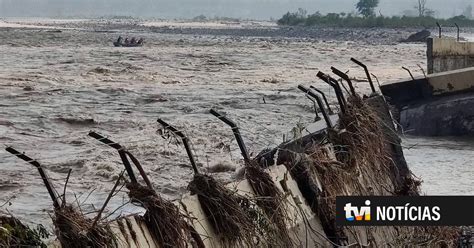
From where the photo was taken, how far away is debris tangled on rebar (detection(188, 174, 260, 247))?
517 cm

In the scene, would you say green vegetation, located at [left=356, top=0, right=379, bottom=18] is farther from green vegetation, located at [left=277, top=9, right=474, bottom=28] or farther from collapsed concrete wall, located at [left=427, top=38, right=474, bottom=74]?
collapsed concrete wall, located at [left=427, top=38, right=474, bottom=74]

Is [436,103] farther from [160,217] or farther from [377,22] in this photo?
[377,22]

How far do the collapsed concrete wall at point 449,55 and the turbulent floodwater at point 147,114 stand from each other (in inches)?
83.4

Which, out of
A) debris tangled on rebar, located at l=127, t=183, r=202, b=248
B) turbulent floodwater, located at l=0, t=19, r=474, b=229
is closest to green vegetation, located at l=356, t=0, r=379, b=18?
turbulent floodwater, located at l=0, t=19, r=474, b=229

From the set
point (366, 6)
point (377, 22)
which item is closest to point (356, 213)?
point (377, 22)

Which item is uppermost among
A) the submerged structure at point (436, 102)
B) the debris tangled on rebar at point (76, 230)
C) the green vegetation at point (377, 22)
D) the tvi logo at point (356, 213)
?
the debris tangled on rebar at point (76, 230)

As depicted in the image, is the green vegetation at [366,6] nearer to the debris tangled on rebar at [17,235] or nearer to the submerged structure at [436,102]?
the submerged structure at [436,102]

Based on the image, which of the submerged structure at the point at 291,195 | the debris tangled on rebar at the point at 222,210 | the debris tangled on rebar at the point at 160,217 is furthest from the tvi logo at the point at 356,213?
the debris tangled on rebar at the point at 160,217

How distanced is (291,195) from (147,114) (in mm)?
9951

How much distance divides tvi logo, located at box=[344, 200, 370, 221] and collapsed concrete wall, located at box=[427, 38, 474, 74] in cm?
1243

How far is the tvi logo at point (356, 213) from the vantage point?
6203 mm

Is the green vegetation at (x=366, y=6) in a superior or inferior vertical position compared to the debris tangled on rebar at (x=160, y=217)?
inferior

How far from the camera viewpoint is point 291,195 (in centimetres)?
602

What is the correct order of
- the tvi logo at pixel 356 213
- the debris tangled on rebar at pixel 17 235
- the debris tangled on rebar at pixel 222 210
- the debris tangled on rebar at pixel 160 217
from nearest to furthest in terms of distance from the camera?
the debris tangled on rebar at pixel 17 235 < the debris tangled on rebar at pixel 160 217 < the debris tangled on rebar at pixel 222 210 < the tvi logo at pixel 356 213
